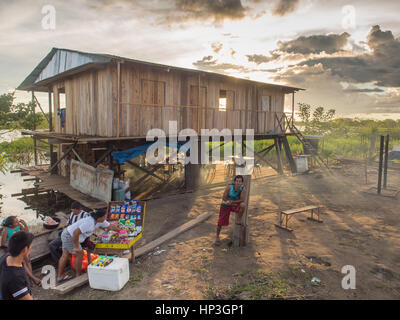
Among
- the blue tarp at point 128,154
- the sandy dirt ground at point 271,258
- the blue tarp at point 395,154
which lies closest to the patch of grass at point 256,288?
the sandy dirt ground at point 271,258

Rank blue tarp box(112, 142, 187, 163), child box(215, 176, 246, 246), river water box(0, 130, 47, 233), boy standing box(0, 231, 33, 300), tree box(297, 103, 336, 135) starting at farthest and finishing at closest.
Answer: tree box(297, 103, 336, 135), river water box(0, 130, 47, 233), blue tarp box(112, 142, 187, 163), child box(215, 176, 246, 246), boy standing box(0, 231, 33, 300)

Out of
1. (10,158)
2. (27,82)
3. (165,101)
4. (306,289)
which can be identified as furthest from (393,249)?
(10,158)

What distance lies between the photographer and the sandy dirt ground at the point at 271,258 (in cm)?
511

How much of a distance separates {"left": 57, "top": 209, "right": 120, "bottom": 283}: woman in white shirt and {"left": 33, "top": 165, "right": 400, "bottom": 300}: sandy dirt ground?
464 millimetres

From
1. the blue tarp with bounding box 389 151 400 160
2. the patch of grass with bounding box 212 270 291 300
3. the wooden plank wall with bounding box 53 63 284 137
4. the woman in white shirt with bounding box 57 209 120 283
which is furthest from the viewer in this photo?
the blue tarp with bounding box 389 151 400 160

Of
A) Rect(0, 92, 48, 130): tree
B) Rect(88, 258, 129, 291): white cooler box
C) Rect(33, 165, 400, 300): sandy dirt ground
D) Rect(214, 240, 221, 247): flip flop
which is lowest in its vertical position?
Rect(33, 165, 400, 300): sandy dirt ground

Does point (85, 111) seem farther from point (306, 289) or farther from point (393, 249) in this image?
point (393, 249)

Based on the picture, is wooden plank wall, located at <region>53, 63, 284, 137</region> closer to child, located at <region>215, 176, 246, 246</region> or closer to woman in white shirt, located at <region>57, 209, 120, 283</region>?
child, located at <region>215, 176, 246, 246</region>

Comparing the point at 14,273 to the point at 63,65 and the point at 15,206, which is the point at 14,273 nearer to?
the point at 63,65

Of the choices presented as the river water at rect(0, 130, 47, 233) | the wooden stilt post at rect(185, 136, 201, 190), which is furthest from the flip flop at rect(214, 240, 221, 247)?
the river water at rect(0, 130, 47, 233)

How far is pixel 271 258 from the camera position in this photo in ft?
21.1

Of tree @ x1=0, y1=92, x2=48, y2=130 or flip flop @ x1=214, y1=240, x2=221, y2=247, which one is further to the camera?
tree @ x1=0, y1=92, x2=48, y2=130

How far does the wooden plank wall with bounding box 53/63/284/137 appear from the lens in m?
11.2

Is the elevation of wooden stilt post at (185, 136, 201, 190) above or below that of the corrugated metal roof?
below
